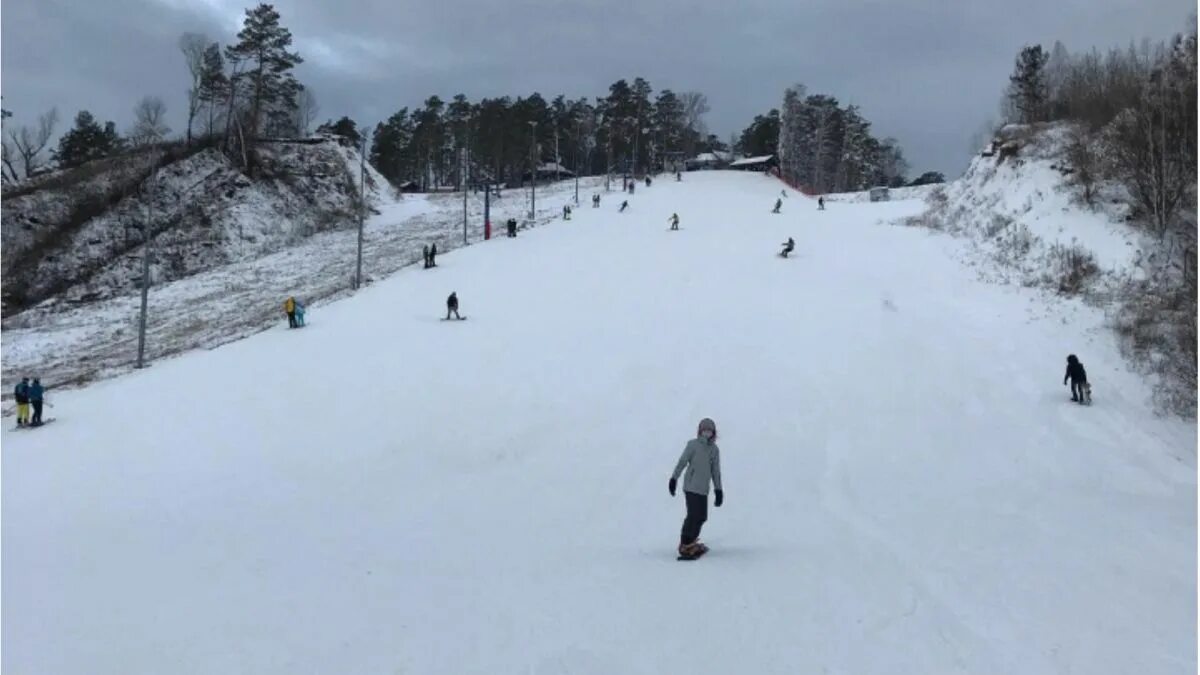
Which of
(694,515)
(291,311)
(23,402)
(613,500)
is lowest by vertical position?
(613,500)

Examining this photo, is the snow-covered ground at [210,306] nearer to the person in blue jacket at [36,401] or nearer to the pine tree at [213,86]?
the person in blue jacket at [36,401]

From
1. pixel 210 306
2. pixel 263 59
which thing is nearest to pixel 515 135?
pixel 263 59

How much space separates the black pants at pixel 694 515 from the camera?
29.9 ft

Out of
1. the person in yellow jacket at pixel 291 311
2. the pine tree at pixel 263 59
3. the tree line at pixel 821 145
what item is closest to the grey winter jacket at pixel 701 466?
the person in yellow jacket at pixel 291 311

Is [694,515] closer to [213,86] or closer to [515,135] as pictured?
[213,86]

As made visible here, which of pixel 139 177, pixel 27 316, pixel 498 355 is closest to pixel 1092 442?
pixel 498 355

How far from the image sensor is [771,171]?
9600 cm

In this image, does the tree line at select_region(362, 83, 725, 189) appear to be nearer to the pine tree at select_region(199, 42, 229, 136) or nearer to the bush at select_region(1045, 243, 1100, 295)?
the pine tree at select_region(199, 42, 229, 136)

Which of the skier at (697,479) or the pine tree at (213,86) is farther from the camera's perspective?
the pine tree at (213,86)

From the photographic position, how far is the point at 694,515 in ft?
30.1

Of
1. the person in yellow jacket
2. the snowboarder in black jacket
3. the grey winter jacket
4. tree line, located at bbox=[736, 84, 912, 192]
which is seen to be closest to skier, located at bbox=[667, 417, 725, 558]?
the grey winter jacket

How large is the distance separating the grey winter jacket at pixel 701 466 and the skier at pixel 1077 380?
38.1 ft

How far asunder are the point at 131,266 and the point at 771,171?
231 ft

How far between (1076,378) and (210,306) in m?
33.9
